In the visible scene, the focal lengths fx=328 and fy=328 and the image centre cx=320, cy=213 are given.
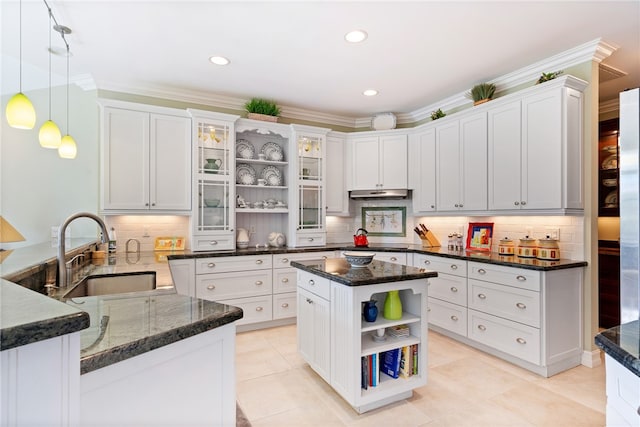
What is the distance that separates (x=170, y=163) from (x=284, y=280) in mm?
1867

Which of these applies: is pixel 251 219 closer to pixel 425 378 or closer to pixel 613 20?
pixel 425 378

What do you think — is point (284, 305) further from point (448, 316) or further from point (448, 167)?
point (448, 167)


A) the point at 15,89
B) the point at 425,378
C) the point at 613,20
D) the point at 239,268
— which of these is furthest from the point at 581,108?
the point at 15,89

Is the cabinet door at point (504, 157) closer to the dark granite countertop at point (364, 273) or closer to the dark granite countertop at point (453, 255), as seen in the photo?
the dark granite countertop at point (453, 255)

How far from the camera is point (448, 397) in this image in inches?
92.3

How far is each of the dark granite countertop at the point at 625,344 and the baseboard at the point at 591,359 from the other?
7.47 ft

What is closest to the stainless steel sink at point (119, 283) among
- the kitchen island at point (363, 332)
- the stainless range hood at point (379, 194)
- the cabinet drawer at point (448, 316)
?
the kitchen island at point (363, 332)

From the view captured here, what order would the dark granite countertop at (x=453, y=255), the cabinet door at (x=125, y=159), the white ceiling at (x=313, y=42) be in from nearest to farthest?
the white ceiling at (x=313, y=42), the dark granite countertop at (x=453, y=255), the cabinet door at (x=125, y=159)

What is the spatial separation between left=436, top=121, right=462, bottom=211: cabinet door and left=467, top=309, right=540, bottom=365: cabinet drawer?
4.19 ft

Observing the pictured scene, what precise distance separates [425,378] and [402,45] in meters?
2.65

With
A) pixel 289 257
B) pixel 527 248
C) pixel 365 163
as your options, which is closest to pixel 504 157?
pixel 527 248

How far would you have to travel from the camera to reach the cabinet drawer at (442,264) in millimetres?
3307

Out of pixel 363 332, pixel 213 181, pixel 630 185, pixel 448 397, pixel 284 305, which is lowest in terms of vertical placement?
pixel 448 397

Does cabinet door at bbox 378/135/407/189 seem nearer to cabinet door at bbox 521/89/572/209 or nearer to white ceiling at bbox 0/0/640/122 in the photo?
white ceiling at bbox 0/0/640/122
